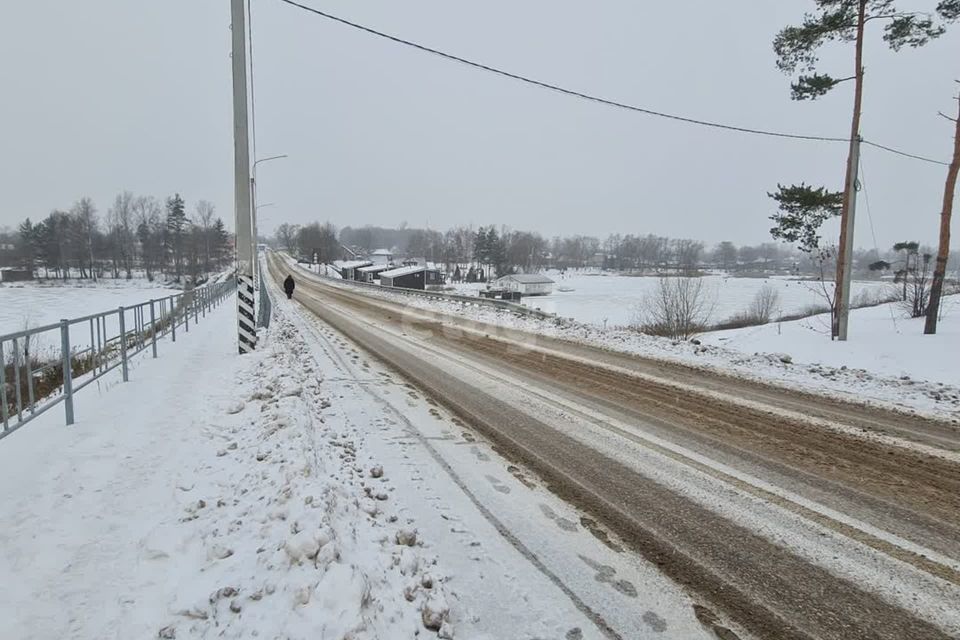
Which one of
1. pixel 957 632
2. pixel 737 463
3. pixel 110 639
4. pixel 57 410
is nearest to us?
pixel 110 639

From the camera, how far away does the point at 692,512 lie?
4.16 m

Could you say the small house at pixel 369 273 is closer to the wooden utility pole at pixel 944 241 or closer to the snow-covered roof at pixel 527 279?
the snow-covered roof at pixel 527 279

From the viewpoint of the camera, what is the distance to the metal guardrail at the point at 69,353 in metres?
5.39

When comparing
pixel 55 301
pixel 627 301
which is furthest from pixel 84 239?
pixel 627 301

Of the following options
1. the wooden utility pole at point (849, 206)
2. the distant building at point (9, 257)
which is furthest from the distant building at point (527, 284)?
the distant building at point (9, 257)

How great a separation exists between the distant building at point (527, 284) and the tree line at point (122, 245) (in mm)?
49059

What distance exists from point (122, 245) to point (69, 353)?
105 meters

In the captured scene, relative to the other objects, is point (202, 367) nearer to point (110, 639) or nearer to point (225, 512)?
point (225, 512)

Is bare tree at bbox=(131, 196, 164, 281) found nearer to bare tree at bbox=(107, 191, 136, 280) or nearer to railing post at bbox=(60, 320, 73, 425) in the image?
bare tree at bbox=(107, 191, 136, 280)

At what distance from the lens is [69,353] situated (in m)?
6.38

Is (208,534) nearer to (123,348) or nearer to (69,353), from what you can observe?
(69,353)

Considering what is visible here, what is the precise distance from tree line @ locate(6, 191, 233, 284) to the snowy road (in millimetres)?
85323

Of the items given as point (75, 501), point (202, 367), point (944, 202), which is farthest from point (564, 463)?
point (944, 202)

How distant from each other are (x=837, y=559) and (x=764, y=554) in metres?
0.48
